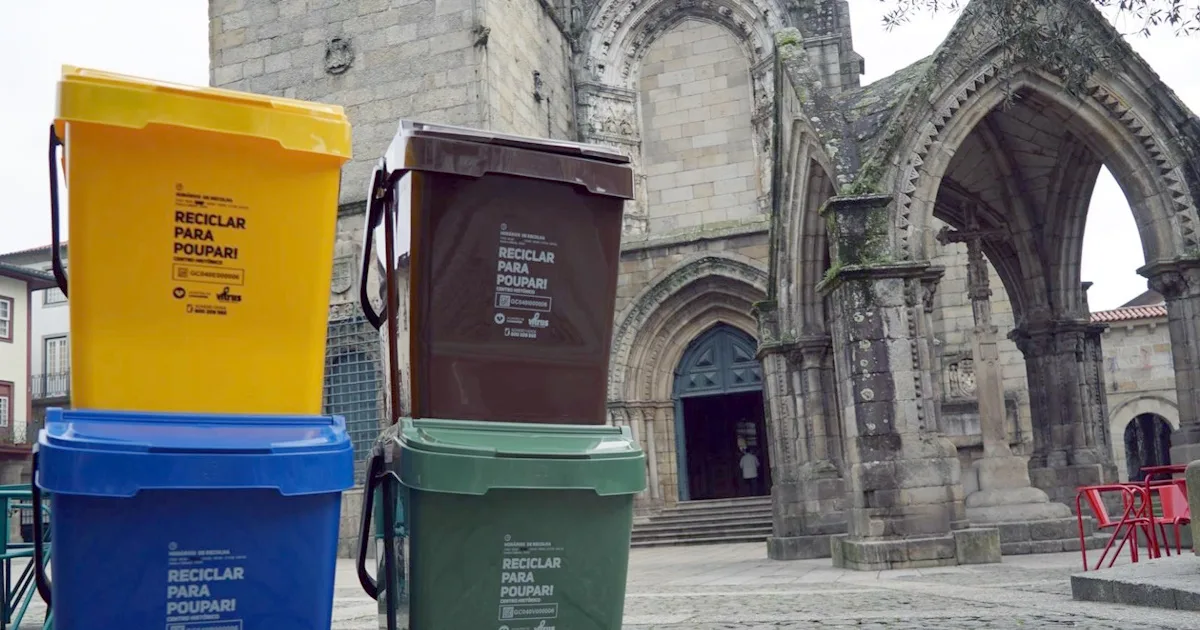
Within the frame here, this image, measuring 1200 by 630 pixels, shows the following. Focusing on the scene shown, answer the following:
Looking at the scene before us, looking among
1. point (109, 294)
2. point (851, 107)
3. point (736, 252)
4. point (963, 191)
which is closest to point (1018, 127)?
point (963, 191)

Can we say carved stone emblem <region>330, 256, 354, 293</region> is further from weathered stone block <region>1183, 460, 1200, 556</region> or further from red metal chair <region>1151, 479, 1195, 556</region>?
weathered stone block <region>1183, 460, 1200, 556</region>

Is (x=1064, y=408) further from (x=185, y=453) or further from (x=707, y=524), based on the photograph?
(x=185, y=453)

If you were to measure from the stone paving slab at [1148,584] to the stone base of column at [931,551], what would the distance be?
2.76 m

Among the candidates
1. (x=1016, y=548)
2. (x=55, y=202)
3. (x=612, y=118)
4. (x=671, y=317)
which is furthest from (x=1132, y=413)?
(x=55, y=202)

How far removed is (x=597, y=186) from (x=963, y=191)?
11053mm

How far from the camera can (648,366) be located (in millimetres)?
22312

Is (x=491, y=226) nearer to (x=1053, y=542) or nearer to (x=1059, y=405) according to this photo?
(x=1053, y=542)

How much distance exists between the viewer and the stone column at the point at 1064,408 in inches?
525

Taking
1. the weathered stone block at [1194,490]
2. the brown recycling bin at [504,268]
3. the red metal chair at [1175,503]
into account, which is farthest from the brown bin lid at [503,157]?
the red metal chair at [1175,503]

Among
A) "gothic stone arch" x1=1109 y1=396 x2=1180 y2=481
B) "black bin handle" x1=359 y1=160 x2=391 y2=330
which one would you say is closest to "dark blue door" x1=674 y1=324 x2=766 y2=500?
"gothic stone arch" x1=1109 y1=396 x2=1180 y2=481

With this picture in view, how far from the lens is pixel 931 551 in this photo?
10031 millimetres

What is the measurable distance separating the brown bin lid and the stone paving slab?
373 cm

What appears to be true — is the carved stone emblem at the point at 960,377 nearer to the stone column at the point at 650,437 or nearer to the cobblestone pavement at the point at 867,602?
the stone column at the point at 650,437

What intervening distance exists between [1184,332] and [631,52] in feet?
47.8
